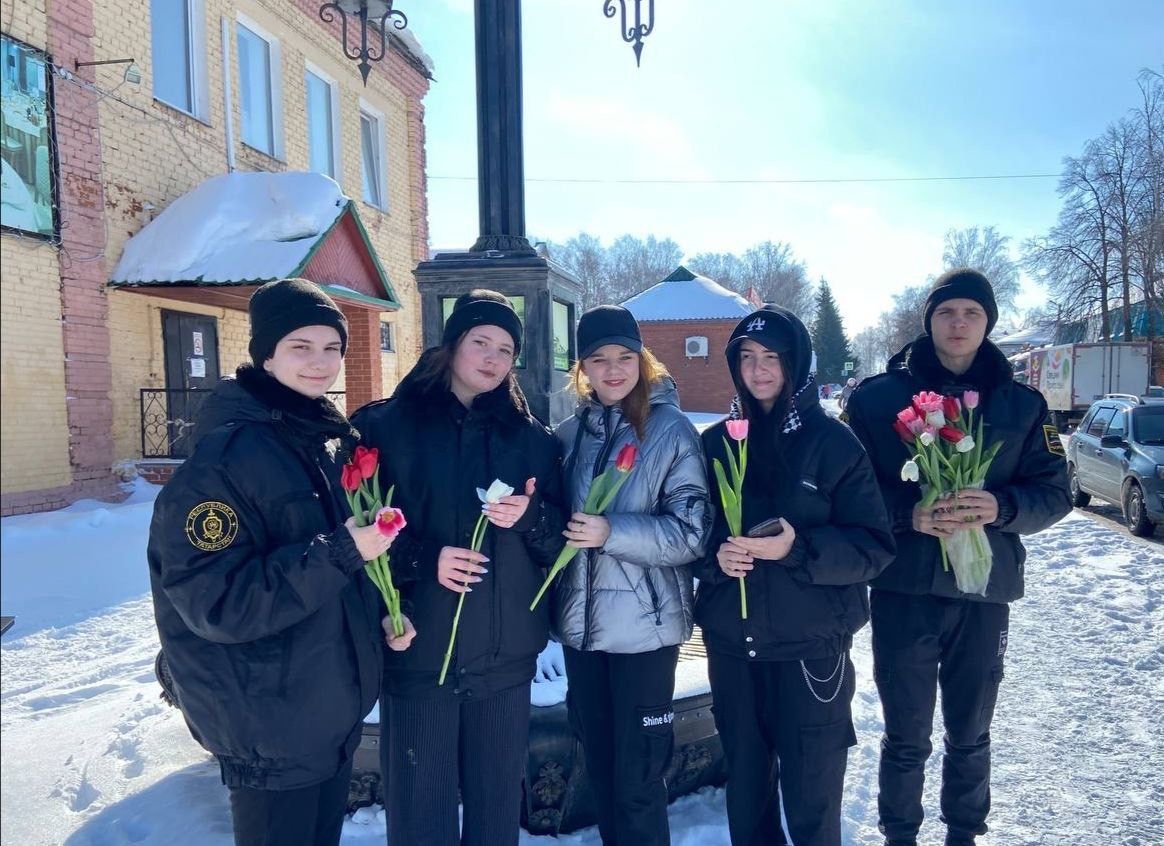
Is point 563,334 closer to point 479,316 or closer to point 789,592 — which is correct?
point 479,316

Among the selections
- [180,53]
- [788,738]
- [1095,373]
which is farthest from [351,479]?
[1095,373]

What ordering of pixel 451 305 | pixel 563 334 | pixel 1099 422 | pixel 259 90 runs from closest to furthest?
pixel 451 305 → pixel 563 334 → pixel 1099 422 → pixel 259 90

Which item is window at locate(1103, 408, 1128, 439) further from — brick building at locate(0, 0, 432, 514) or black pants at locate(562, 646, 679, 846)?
brick building at locate(0, 0, 432, 514)

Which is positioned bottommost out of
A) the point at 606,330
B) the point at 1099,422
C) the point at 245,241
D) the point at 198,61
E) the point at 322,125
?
the point at 1099,422

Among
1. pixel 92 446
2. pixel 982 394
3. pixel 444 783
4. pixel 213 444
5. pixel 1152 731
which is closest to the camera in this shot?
pixel 213 444

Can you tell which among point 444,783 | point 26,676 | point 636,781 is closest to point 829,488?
point 636,781

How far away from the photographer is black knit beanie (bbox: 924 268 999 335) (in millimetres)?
2654

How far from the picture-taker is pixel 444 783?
207cm

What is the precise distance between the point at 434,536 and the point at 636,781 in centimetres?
100

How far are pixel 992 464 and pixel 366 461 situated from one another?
221 centimetres

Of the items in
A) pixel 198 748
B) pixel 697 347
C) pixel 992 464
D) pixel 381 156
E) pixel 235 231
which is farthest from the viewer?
pixel 697 347

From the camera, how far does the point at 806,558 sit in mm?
2193

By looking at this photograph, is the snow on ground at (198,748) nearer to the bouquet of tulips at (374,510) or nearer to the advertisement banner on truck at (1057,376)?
the bouquet of tulips at (374,510)

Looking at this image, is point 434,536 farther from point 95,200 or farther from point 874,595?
point 95,200
